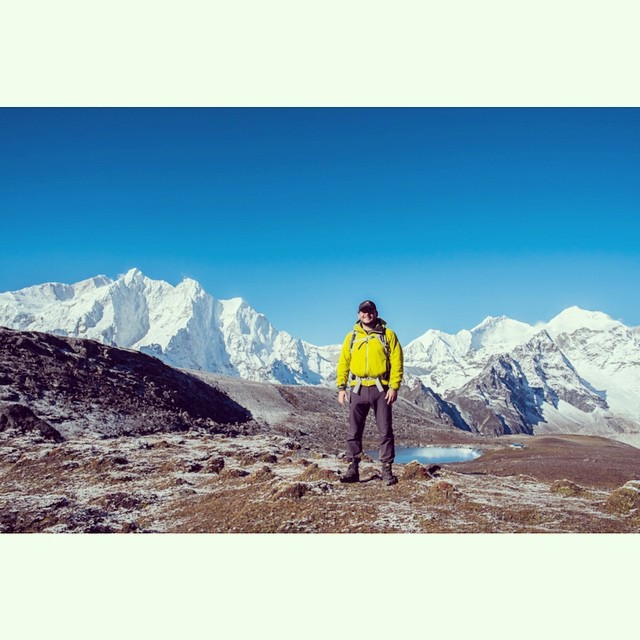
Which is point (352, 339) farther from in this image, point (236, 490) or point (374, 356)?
point (236, 490)

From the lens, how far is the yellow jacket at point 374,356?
10961 millimetres

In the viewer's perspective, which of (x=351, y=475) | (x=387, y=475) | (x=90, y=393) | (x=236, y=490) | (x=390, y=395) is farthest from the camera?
(x=90, y=393)

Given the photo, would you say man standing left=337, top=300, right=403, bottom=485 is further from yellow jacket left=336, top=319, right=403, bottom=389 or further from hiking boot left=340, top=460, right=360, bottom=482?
hiking boot left=340, top=460, right=360, bottom=482

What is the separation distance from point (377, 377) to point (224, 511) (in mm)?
5033

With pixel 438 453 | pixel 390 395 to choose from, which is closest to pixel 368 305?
pixel 390 395

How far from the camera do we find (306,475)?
15180mm

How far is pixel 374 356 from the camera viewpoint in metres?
11.0

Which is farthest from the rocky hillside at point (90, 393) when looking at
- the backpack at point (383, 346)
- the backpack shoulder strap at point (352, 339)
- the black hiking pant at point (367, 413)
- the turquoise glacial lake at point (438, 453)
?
the backpack shoulder strap at point (352, 339)

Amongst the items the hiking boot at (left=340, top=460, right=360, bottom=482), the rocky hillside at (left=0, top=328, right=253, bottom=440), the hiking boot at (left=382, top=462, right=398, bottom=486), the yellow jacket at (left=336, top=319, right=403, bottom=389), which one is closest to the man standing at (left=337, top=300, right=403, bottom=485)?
the yellow jacket at (left=336, top=319, right=403, bottom=389)

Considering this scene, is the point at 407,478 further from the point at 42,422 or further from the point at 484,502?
the point at 42,422

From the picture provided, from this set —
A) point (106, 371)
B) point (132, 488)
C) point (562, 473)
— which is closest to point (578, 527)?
point (132, 488)

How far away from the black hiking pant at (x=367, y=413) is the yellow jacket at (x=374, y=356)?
0.87 ft

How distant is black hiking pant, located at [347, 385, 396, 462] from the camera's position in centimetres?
1102

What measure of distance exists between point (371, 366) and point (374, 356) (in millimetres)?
253
